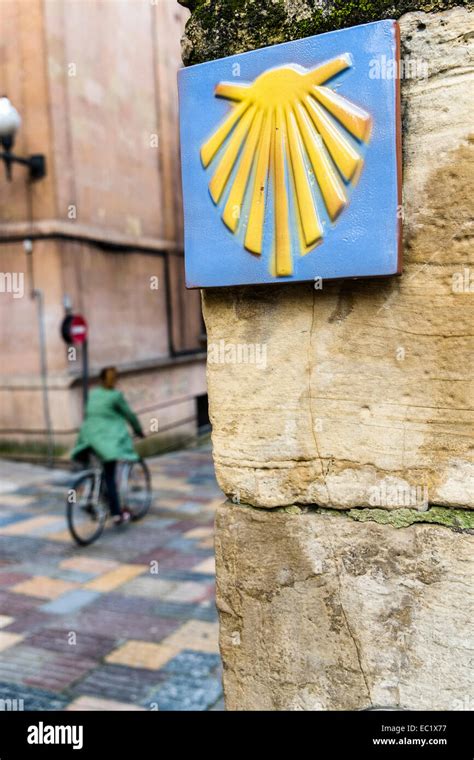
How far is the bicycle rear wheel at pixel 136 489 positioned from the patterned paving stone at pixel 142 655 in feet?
9.14

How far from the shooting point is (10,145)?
879 centimetres

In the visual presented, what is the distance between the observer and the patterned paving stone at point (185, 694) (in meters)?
3.60

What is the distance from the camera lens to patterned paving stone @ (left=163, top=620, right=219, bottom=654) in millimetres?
4277

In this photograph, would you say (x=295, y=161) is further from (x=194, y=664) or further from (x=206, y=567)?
(x=206, y=567)

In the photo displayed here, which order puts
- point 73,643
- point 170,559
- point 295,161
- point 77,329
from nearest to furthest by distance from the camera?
point 295,161 → point 73,643 → point 170,559 → point 77,329

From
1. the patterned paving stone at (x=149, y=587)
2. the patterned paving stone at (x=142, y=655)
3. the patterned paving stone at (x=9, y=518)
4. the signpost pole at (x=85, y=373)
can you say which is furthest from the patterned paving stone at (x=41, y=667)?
the signpost pole at (x=85, y=373)

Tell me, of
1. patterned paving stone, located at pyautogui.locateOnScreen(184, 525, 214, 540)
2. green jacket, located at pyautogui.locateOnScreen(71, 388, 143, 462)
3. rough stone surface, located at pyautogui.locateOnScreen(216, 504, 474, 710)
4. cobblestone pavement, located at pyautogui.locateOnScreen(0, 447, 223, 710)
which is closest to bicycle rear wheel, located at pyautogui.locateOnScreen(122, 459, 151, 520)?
cobblestone pavement, located at pyautogui.locateOnScreen(0, 447, 223, 710)

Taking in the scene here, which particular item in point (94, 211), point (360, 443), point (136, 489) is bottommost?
point (136, 489)

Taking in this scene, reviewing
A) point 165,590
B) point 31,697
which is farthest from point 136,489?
point 31,697

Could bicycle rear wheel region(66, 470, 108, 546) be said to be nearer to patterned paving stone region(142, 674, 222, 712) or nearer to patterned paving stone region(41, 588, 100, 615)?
patterned paving stone region(41, 588, 100, 615)

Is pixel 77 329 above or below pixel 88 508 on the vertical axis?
above

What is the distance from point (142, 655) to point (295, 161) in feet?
11.4
